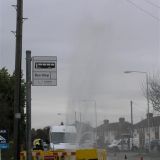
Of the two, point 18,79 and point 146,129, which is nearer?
point 18,79

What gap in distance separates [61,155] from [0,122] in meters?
19.3

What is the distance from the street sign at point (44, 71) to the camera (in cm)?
1254

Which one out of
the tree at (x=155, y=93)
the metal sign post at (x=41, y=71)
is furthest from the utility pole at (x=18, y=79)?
the tree at (x=155, y=93)

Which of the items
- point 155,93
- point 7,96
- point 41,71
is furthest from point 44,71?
point 155,93

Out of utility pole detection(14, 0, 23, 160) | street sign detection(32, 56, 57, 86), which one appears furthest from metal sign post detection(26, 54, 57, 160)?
utility pole detection(14, 0, 23, 160)

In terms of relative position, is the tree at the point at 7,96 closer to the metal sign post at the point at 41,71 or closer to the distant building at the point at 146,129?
the metal sign post at the point at 41,71

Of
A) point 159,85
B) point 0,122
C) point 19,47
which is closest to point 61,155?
point 19,47

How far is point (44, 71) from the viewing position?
41.4 feet

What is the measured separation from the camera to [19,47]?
60.3 feet

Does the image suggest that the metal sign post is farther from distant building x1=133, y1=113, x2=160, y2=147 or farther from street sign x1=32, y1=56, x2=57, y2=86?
distant building x1=133, y1=113, x2=160, y2=147

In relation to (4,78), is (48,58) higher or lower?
lower

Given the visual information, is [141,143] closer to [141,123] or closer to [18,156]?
[141,123]

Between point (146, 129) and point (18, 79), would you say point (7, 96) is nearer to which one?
point (18, 79)

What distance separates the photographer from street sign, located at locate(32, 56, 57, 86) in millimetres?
12542
